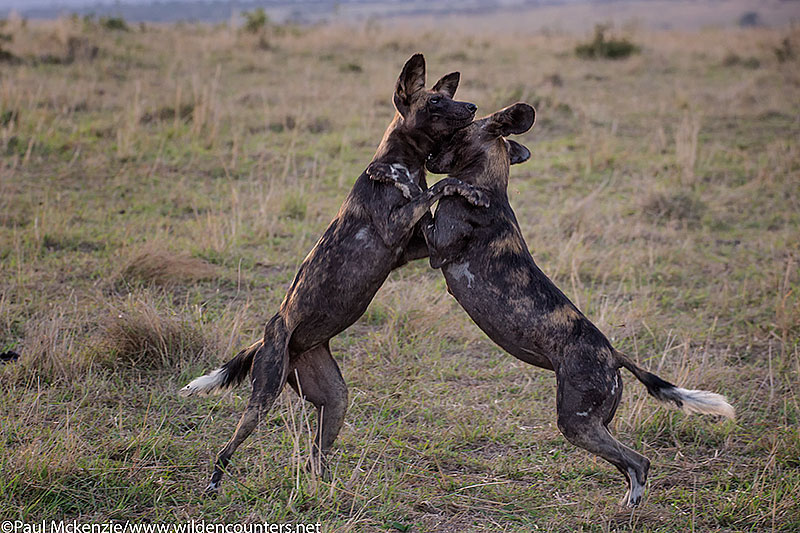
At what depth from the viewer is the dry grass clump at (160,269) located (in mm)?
6625

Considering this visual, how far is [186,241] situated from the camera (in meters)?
7.55

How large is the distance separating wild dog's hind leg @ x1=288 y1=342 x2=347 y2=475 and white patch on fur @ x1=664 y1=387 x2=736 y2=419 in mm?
1698

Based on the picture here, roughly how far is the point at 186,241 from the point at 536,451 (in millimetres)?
4094

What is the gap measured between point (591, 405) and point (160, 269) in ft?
13.3

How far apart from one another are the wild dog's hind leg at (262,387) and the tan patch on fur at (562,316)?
1.34 meters

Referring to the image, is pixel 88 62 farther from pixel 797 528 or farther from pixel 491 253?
pixel 797 528

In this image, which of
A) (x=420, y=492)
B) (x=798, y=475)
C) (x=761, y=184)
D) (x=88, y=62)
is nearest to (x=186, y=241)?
(x=420, y=492)

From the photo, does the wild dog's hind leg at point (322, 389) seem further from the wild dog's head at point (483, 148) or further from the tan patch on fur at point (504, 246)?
the wild dog's head at point (483, 148)

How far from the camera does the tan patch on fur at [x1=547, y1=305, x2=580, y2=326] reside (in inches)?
157

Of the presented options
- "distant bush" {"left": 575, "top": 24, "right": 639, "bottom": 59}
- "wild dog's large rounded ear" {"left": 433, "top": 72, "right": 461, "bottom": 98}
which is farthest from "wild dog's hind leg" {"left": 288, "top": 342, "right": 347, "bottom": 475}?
"distant bush" {"left": 575, "top": 24, "right": 639, "bottom": 59}

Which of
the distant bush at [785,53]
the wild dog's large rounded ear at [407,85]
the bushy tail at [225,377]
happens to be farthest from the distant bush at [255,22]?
the bushy tail at [225,377]

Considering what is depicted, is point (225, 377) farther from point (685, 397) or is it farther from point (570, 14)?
point (570, 14)

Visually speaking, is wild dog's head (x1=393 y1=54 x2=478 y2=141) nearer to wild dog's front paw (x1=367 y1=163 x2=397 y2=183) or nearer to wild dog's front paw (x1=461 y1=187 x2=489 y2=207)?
wild dog's front paw (x1=367 y1=163 x2=397 y2=183)

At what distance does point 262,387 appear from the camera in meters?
4.09
